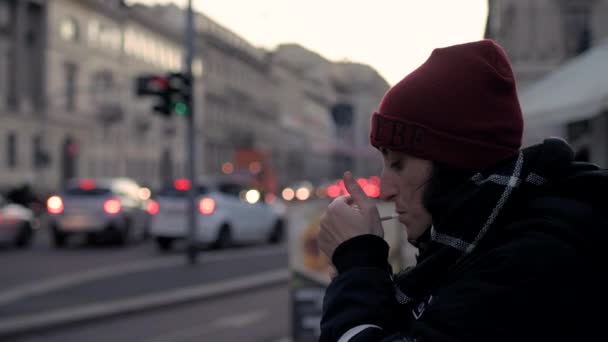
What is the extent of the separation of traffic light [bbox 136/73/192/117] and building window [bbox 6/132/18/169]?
2883 centimetres

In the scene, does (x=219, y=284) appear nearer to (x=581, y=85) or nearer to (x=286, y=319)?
(x=286, y=319)

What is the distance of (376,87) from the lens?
9.16 feet

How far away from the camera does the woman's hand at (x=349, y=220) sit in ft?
4.87

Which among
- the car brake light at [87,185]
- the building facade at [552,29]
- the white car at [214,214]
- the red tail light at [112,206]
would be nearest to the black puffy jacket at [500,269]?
the building facade at [552,29]

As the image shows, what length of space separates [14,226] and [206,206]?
15.0 ft

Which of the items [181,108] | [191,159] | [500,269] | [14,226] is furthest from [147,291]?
[500,269]

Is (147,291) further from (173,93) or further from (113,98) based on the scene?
(113,98)

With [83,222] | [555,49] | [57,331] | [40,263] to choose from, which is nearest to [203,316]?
[57,331]

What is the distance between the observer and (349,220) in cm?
149

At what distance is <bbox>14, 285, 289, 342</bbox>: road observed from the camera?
980cm

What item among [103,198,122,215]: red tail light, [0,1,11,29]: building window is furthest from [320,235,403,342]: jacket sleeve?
[0,1,11,29]: building window

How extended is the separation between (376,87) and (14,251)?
1904cm

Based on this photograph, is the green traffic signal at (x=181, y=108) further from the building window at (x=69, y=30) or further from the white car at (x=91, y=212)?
the building window at (x=69, y=30)

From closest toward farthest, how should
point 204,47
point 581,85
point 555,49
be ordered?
point 581,85 → point 555,49 → point 204,47
